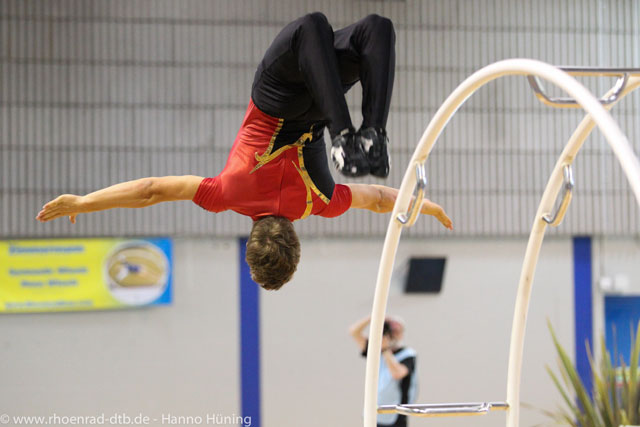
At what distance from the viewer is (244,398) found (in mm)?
6547

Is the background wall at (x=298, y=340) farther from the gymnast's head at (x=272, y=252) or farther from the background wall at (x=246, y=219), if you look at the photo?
the gymnast's head at (x=272, y=252)

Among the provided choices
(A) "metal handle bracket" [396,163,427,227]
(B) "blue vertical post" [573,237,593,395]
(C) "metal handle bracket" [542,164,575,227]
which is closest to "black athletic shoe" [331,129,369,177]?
(A) "metal handle bracket" [396,163,427,227]

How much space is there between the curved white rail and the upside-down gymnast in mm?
249

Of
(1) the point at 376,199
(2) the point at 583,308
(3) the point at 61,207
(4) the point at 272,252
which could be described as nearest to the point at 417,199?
(4) the point at 272,252

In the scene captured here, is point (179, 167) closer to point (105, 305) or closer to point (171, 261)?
point (171, 261)

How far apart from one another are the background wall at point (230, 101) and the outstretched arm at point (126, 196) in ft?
11.9

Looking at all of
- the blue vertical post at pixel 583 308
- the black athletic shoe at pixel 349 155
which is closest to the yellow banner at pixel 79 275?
the blue vertical post at pixel 583 308

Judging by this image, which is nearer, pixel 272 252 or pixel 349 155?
pixel 349 155

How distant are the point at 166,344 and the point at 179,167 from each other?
1.57 metres

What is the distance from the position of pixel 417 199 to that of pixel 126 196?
1.15m

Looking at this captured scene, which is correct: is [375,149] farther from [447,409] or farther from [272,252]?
[447,409]

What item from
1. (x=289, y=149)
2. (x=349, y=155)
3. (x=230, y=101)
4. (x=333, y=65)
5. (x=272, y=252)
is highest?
(x=230, y=101)

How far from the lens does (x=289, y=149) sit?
302 cm

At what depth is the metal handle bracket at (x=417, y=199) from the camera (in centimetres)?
251
